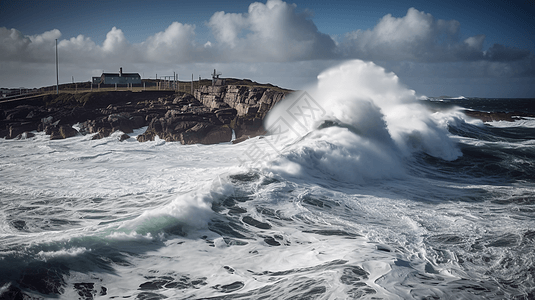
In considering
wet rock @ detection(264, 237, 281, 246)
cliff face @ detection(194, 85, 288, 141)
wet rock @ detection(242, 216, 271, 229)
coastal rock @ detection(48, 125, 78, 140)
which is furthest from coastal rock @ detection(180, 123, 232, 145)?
wet rock @ detection(264, 237, 281, 246)

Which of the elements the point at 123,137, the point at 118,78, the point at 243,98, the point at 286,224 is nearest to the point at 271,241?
the point at 286,224

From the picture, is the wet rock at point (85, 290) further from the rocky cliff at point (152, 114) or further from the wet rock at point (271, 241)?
the rocky cliff at point (152, 114)

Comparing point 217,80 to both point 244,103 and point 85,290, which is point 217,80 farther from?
point 85,290

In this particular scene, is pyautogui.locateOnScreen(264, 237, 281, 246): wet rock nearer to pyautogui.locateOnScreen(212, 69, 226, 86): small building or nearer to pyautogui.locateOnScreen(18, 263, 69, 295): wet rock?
pyautogui.locateOnScreen(18, 263, 69, 295): wet rock

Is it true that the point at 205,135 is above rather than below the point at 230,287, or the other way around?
above

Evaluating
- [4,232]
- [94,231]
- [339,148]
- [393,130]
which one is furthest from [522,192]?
[4,232]

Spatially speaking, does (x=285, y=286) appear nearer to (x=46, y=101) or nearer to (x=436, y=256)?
(x=436, y=256)
